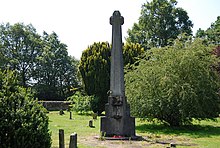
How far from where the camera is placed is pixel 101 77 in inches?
1198

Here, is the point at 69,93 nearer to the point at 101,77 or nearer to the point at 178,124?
the point at 101,77

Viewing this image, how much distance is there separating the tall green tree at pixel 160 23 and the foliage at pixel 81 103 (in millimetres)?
16927

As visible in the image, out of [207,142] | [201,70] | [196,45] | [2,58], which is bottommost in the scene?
[207,142]

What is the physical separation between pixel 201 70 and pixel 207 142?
5710 mm

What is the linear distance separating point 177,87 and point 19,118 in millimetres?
12610

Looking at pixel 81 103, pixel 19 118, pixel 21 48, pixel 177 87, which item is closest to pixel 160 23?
pixel 81 103

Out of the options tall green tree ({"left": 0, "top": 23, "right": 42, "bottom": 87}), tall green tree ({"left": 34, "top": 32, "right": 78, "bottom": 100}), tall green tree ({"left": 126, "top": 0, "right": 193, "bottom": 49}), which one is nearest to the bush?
tall green tree ({"left": 126, "top": 0, "right": 193, "bottom": 49})

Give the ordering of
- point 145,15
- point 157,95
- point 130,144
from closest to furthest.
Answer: point 130,144
point 157,95
point 145,15

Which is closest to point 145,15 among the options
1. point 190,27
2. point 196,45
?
point 190,27

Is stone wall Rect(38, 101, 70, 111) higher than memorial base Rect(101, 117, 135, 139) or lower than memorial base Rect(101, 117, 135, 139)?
higher

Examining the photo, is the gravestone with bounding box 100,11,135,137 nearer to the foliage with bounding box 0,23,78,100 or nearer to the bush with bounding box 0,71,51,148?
the bush with bounding box 0,71,51,148

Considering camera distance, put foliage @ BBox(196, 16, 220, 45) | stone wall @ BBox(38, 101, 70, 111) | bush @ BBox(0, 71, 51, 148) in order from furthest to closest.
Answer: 1. foliage @ BBox(196, 16, 220, 45)
2. stone wall @ BBox(38, 101, 70, 111)
3. bush @ BBox(0, 71, 51, 148)

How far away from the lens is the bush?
634cm

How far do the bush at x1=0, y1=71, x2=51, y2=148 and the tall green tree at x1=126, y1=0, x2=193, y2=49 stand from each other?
1556 inches
